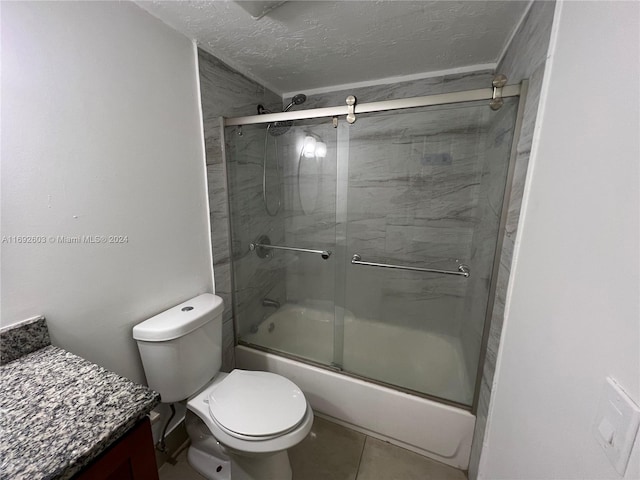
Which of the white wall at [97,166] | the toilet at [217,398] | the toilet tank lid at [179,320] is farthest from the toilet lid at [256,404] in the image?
the white wall at [97,166]

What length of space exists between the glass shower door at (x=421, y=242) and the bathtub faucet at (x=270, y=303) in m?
0.56

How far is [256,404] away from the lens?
1.09m

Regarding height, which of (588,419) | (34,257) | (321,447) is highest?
(34,257)

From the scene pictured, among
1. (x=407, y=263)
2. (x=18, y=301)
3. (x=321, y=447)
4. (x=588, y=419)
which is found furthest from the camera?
(x=407, y=263)

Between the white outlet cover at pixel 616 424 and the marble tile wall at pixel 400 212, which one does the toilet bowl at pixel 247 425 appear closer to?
the marble tile wall at pixel 400 212

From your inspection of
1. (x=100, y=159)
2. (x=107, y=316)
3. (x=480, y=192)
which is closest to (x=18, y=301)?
(x=107, y=316)

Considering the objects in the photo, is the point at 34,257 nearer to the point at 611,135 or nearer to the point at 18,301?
the point at 18,301

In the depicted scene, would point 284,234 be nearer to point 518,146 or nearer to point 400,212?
point 400,212

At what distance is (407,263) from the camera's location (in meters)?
1.86

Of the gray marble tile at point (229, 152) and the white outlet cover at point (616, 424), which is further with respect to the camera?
the gray marble tile at point (229, 152)

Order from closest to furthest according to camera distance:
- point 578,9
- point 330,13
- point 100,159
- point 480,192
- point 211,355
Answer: point 578,9 < point 100,159 < point 330,13 < point 211,355 < point 480,192

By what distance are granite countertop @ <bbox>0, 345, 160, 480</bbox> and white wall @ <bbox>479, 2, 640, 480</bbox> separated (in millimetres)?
933

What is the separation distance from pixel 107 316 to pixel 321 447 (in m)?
1.25

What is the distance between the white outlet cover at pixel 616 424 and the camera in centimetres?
38
